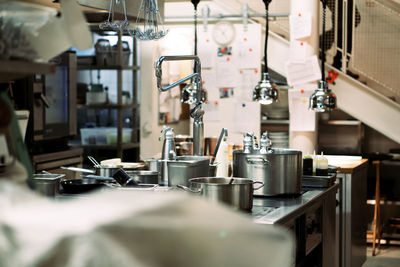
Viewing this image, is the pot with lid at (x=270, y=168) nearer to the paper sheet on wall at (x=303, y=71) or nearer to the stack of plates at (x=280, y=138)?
the paper sheet on wall at (x=303, y=71)

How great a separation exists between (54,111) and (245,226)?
460cm

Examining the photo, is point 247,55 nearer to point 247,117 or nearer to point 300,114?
point 247,117

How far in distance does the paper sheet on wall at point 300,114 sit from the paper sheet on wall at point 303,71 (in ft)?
0.41

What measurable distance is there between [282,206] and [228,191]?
0.49 meters

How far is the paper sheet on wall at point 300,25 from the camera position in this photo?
20.6 ft

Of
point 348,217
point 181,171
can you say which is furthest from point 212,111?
point 181,171

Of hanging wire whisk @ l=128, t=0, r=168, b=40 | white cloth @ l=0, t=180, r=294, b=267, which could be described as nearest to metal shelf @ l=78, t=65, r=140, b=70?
hanging wire whisk @ l=128, t=0, r=168, b=40

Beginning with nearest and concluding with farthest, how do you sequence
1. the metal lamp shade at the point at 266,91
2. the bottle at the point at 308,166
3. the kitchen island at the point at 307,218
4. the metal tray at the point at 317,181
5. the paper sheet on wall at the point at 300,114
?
1. the kitchen island at the point at 307,218
2. the metal tray at the point at 317,181
3. the bottle at the point at 308,166
4. the metal lamp shade at the point at 266,91
5. the paper sheet on wall at the point at 300,114

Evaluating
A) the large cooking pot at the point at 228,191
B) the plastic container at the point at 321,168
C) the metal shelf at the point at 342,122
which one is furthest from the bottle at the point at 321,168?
the metal shelf at the point at 342,122

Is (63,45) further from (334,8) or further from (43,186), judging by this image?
(334,8)

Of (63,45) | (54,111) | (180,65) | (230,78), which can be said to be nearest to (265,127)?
(230,78)

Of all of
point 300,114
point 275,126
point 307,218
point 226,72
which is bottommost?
point 307,218

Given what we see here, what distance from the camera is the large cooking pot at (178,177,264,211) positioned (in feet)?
7.68

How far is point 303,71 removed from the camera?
631cm
